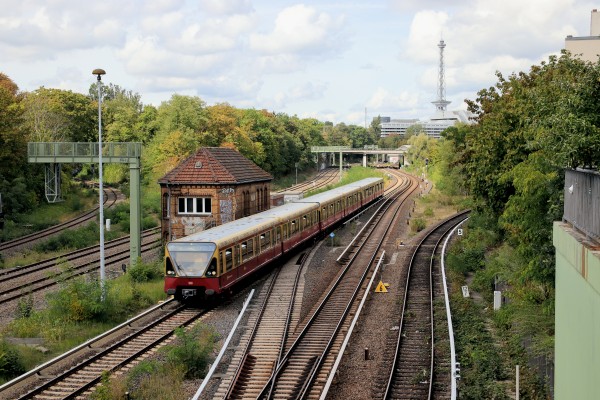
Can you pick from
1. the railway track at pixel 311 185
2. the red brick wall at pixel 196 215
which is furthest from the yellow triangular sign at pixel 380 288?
the railway track at pixel 311 185

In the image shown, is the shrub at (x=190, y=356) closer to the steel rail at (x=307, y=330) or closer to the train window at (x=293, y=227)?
the steel rail at (x=307, y=330)

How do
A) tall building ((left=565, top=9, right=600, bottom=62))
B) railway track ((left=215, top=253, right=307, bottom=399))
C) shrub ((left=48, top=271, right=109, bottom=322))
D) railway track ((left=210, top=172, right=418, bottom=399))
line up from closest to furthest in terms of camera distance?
railway track ((left=210, top=172, right=418, bottom=399)) → railway track ((left=215, top=253, right=307, bottom=399)) → shrub ((left=48, top=271, right=109, bottom=322)) → tall building ((left=565, top=9, right=600, bottom=62))

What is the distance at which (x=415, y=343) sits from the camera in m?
19.4

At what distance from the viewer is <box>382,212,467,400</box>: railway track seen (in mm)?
15859

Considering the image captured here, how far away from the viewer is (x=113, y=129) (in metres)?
73.2

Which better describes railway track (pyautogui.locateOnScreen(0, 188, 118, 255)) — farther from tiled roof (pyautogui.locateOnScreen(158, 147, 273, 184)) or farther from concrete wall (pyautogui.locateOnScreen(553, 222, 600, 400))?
concrete wall (pyautogui.locateOnScreen(553, 222, 600, 400))

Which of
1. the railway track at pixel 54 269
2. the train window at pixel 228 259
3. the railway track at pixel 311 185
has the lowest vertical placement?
the railway track at pixel 54 269

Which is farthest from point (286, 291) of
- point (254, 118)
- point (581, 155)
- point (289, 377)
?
point (254, 118)

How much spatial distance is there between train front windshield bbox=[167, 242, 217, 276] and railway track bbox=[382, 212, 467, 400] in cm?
603

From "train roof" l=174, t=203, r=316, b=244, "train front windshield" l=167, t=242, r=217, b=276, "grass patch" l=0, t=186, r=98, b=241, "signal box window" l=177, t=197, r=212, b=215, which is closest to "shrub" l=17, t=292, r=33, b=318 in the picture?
"train front windshield" l=167, t=242, r=217, b=276

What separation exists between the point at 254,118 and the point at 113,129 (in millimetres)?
25107

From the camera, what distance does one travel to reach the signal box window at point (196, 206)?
3406 centimetres

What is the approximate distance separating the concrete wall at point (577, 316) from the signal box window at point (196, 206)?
24575 millimetres

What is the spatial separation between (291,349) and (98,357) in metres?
4.52
